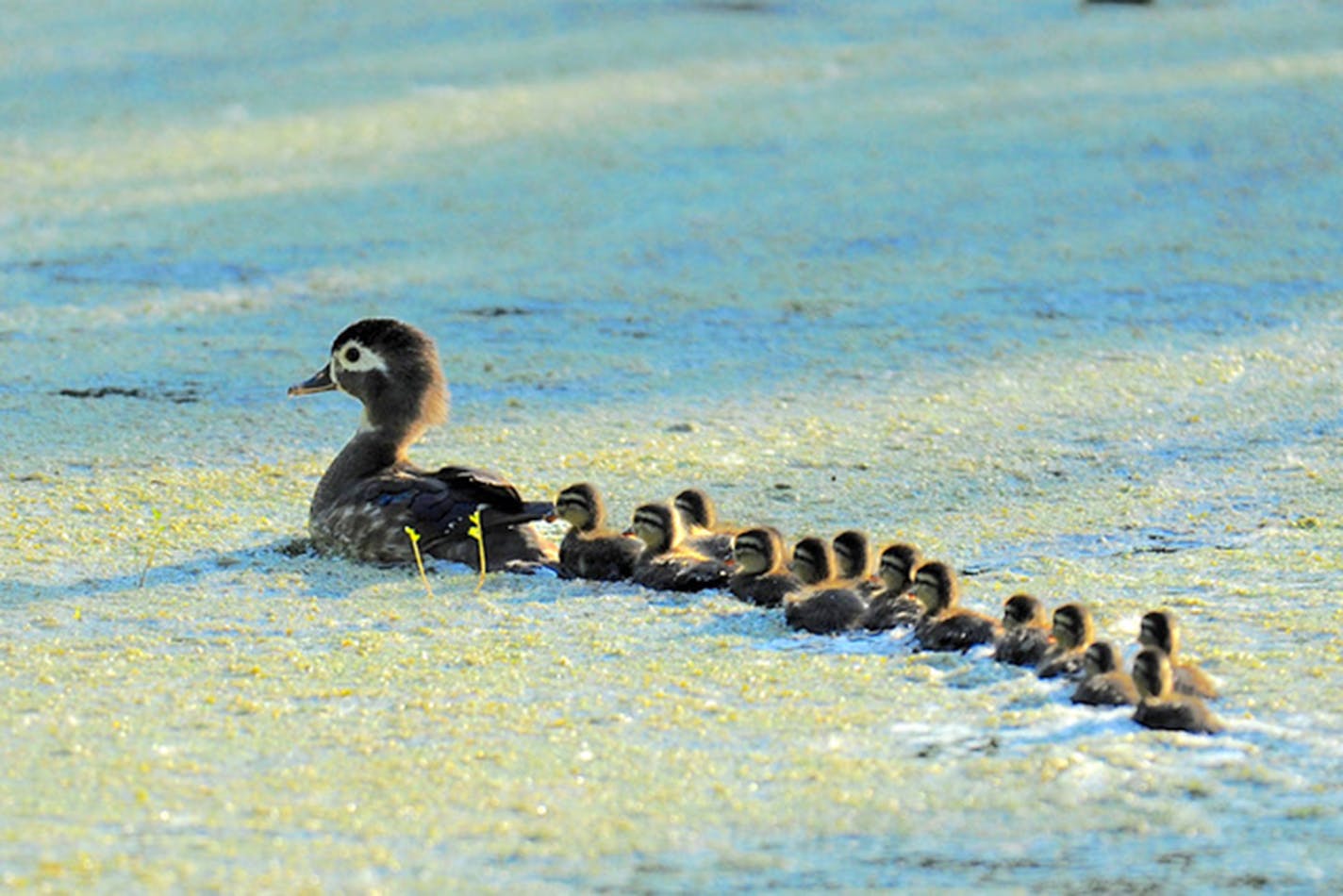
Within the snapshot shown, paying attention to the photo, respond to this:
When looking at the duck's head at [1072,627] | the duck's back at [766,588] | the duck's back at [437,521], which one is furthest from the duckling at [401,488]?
the duck's head at [1072,627]

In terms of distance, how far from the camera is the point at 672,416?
582 centimetres

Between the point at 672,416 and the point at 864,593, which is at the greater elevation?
the point at 672,416

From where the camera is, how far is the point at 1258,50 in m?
10.2

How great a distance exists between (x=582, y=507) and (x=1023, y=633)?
1114 mm

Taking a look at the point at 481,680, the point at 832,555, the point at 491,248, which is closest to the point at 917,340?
the point at 491,248

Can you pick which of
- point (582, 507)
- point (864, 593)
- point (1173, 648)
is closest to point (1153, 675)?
point (1173, 648)

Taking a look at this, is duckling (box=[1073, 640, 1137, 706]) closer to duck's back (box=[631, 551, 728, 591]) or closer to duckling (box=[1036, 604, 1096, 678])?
duckling (box=[1036, 604, 1096, 678])

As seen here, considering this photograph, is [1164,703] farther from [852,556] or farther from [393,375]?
[393,375]

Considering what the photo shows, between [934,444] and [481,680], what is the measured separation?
209 centimetres

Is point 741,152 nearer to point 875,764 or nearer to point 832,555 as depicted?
point 832,555

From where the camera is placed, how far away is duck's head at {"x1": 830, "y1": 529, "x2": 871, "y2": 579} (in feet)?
14.3

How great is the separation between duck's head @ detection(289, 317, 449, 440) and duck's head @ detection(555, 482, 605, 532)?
0.59 m

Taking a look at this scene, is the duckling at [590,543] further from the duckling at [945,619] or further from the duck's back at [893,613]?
the duckling at [945,619]

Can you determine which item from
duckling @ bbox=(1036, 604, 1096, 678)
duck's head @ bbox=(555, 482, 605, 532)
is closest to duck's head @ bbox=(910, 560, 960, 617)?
duckling @ bbox=(1036, 604, 1096, 678)
